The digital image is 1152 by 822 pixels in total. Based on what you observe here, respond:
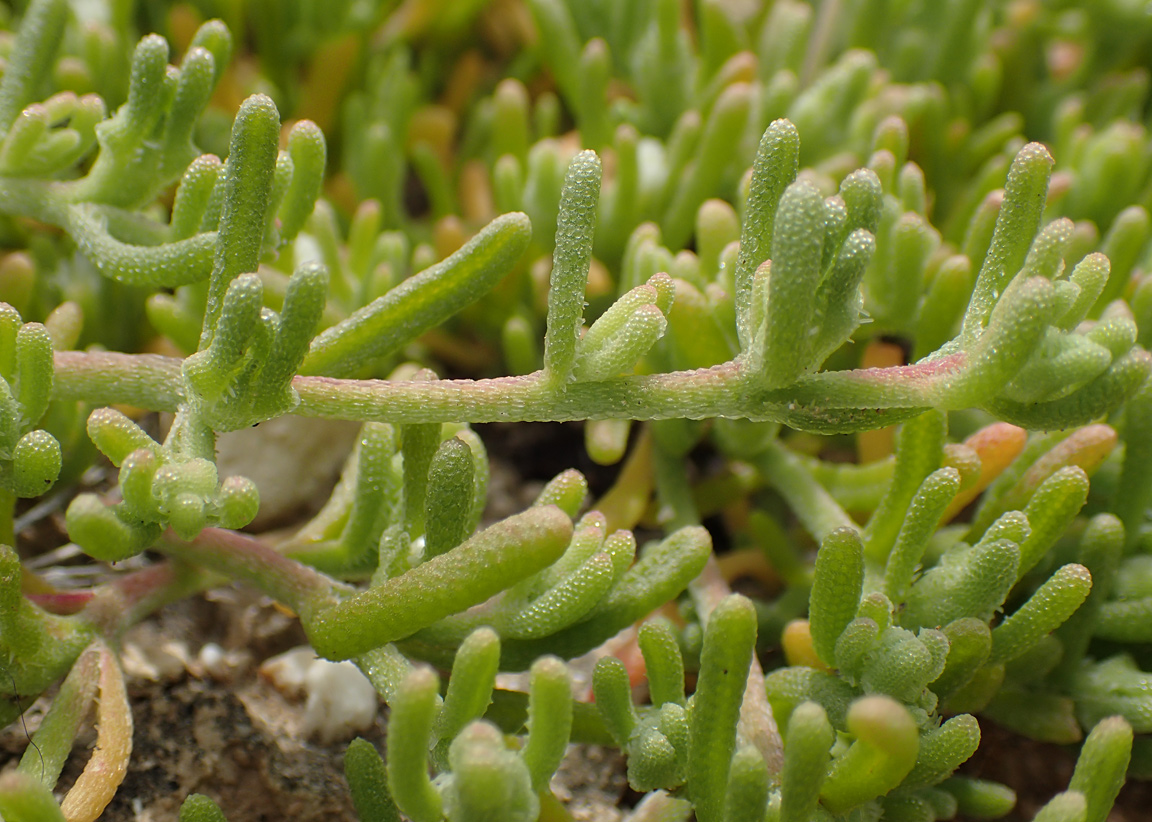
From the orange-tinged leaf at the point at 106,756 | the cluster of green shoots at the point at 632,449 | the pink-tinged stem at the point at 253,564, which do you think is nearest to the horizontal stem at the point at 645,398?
the cluster of green shoots at the point at 632,449

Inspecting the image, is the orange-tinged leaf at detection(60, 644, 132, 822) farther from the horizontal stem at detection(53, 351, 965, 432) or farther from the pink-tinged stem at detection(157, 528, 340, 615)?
the horizontal stem at detection(53, 351, 965, 432)

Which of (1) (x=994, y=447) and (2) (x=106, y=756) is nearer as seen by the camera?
(2) (x=106, y=756)

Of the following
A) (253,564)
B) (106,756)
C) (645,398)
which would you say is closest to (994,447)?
(645,398)

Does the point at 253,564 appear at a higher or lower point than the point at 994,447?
lower

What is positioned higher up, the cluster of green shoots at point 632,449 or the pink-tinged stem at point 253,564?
the cluster of green shoots at point 632,449

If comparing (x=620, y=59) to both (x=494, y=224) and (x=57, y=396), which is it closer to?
(x=494, y=224)

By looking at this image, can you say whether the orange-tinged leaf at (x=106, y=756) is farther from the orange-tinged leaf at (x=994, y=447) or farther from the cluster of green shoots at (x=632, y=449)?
the orange-tinged leaf at (x=994, y=447)

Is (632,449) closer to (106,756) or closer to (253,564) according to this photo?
(253,564)

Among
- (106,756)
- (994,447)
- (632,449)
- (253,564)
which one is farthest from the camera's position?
(632,449)

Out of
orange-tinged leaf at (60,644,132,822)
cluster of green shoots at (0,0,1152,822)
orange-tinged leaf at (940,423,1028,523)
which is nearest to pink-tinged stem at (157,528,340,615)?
cluster of green shoots at (0,0,1152,822)
